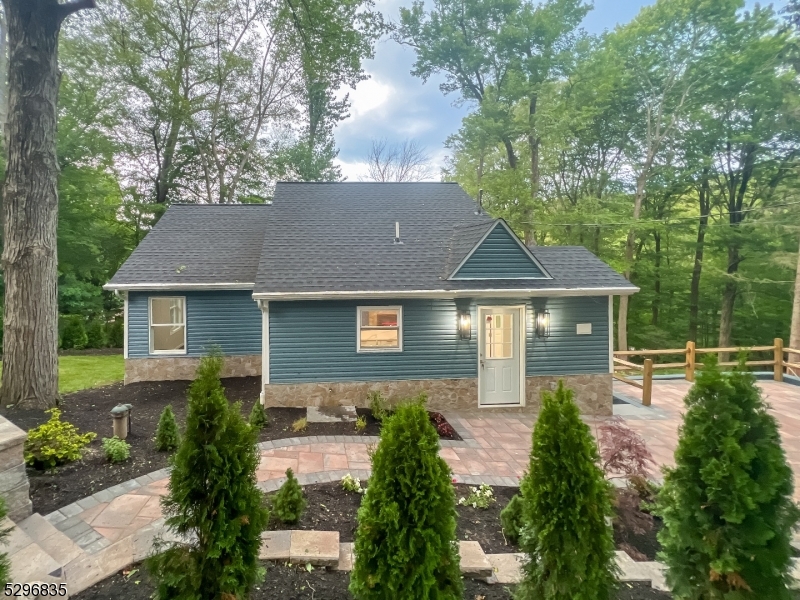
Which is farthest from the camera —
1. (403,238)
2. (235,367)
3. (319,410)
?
(235,367)

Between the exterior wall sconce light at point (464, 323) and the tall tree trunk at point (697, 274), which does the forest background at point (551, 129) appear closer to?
the tall tree trunk at point (697, 274)

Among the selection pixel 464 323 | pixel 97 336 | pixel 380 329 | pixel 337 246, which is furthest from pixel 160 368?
pixel 97 336

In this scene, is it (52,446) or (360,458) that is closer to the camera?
(52,446)

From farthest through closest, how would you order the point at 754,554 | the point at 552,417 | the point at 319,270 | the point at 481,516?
the point at 319,270 → the point at 481,516 → the point at 552,417 → the point at 754,554

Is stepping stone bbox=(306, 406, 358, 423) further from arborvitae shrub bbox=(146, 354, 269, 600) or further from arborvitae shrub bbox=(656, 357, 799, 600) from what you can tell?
arborvitae shrub bbox=(656, 357, 799, 600)

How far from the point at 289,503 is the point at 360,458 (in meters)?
1.87

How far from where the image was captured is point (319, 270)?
7.72 meters

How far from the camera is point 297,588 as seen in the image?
2.55 meters

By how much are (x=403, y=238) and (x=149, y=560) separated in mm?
7641

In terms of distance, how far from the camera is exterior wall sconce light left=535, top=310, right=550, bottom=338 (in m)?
7.57

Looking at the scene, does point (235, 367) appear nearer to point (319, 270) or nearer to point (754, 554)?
point (319, 270)

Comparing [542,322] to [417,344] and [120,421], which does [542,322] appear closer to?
[417,344]

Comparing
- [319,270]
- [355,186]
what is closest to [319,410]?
[319,270]

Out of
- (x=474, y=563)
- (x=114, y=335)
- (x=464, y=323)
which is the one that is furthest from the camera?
(x=114, y=335)
